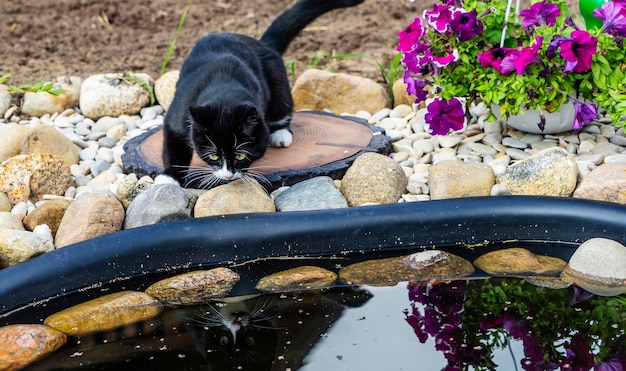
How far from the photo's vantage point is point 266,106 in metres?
3.89

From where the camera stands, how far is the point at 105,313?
2.58 m

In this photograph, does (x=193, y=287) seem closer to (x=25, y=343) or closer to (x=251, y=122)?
(x=25, y=343)

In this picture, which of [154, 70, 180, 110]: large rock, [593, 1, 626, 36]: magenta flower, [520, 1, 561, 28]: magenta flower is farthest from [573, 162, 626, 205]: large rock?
[154, 70, 180, 110]: large rock

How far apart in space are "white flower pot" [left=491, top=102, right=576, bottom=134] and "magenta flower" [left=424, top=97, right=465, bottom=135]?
28 cm

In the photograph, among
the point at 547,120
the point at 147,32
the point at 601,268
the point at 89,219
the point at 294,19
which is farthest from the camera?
the point at 147,32

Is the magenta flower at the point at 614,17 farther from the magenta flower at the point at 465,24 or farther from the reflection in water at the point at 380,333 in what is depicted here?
the reflection in water at the point at 380,333

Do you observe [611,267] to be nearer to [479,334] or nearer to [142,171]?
[479,334]

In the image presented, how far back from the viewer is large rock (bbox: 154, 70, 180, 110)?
15.0ft

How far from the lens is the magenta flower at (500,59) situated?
327cm

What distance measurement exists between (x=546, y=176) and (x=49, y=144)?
93.0 inches

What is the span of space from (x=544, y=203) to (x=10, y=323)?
1.91 meters

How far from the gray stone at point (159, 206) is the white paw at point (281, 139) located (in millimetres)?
798

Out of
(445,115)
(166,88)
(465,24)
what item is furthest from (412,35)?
(166,88)

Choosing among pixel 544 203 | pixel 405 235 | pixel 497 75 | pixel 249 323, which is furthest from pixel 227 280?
pixel 497 75
